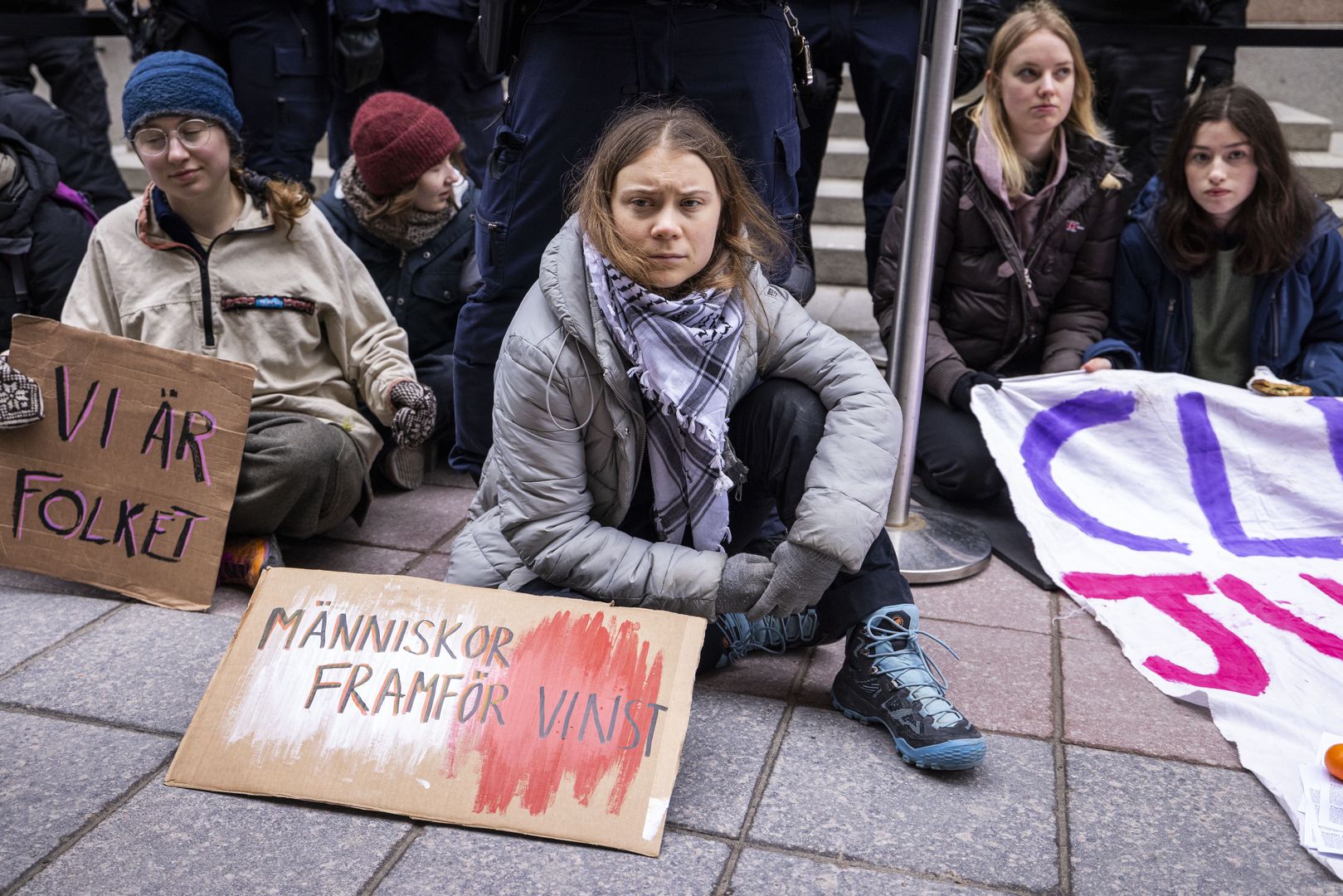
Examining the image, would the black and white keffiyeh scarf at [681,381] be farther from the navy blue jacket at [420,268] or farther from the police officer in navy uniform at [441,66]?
the police officer in navy uniform at [441,66]

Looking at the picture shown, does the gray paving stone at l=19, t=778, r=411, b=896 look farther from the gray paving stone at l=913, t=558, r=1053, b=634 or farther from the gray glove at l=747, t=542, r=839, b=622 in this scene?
the gray paving stone at l=913, t=558, r=1053, b=634

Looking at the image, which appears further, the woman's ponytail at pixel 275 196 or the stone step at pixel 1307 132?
the stone step at pixel 1307 132

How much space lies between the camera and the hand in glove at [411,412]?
284cm

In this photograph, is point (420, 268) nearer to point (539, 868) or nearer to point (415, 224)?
point (415, 224)

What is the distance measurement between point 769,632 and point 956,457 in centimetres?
101

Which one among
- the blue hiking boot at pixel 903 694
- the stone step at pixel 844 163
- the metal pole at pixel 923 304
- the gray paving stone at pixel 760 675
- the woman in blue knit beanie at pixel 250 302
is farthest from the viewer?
the stone step at pixel 844 163

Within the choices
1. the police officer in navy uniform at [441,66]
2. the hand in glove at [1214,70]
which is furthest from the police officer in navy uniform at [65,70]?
the hand in glove at [1214,70]

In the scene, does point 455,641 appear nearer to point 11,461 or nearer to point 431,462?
point 11,461

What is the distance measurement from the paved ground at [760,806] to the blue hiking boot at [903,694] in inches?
1.7

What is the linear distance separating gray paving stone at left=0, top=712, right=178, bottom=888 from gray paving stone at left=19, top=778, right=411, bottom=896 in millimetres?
51

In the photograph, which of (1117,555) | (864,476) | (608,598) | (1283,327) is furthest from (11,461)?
(1283,327)

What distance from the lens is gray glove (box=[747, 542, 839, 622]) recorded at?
201 cm

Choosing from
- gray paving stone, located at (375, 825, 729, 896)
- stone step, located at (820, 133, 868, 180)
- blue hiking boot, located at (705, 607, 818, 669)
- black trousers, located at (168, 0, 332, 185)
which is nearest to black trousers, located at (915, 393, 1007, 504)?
blue hiking boot, located at (705, 607, 818, 669)

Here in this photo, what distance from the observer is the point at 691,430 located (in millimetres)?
2109
